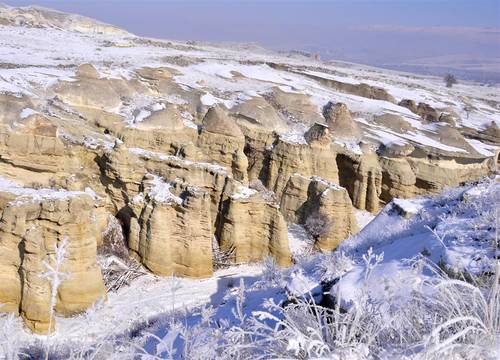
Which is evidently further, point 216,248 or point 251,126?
point 251,126

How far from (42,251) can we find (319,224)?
10.8m

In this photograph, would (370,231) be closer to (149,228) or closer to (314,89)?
(149,228)

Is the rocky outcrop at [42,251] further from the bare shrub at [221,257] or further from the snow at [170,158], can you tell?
the bare shrub at [221,257]

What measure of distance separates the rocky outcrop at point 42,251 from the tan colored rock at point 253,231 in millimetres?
5370

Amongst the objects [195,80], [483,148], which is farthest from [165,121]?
[483,148]

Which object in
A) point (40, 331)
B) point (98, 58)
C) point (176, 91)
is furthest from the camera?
point (98, 58)

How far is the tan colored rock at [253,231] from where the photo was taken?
53.1ft

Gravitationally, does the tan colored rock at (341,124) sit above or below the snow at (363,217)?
above

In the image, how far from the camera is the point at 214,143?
19.2 meters

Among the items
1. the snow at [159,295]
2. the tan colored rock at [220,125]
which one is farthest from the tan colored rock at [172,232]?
the tan colored rock at [220,125]

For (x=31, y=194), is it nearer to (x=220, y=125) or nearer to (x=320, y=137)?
(x=220, y=125)

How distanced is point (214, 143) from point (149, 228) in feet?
19.5

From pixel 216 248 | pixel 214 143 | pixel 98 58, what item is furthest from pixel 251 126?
pixel 98 58

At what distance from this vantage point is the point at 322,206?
18516 mm
